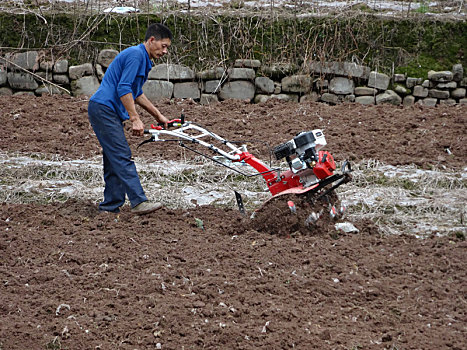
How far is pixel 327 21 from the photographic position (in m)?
9.38

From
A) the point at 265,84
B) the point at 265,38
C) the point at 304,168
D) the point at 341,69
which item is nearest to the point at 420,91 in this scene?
the point at 341,69

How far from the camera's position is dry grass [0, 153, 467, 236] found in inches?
204

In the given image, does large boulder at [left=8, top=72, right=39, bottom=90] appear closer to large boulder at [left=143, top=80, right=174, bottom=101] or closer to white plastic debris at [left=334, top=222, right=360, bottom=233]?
large boulder at [left=143, top=80, right=174, bottom=101]

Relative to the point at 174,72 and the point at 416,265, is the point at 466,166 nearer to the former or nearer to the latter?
the point at 416,265

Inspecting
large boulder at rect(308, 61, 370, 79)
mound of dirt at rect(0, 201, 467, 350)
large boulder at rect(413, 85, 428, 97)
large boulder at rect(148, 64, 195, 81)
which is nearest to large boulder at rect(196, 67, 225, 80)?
large boulder at rect(148, 64, 195, 81)

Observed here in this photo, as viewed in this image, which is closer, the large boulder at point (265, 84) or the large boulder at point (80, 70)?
the large boulder at point (265, 84)

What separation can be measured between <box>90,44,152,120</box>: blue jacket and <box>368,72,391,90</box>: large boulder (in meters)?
4.92

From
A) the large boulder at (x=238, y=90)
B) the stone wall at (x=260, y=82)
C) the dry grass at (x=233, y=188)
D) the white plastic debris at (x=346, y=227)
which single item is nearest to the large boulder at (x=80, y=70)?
the stone wall at (x=260, y=82)

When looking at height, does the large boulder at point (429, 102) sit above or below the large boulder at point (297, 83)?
below

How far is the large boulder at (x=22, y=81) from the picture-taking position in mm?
9281

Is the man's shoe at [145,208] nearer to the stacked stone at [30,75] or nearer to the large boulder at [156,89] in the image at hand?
the large boulder at [156,89]

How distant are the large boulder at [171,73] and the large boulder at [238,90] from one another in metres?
0.56

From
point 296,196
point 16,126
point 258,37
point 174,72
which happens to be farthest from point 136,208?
point 258,37

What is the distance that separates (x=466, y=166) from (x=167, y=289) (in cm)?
415
